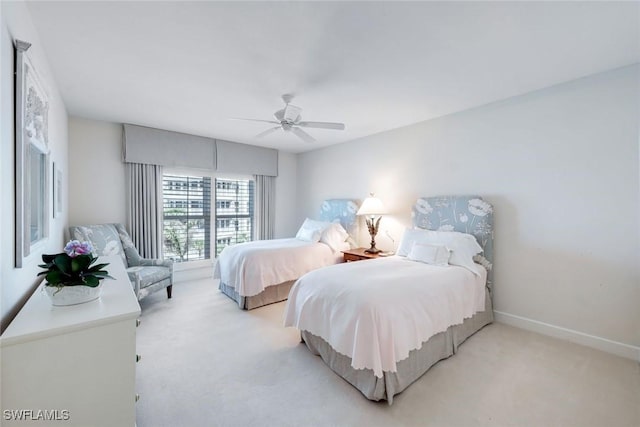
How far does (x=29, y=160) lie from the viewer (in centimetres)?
152

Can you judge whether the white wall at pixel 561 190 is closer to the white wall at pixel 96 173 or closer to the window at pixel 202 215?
the window at pixel 202 215

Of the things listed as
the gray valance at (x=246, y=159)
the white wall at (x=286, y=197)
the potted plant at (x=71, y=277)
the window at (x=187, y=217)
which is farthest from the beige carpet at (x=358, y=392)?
the white wall at (x=286, y=197)

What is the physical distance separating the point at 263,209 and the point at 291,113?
120 inches

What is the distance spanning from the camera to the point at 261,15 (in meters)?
1.68

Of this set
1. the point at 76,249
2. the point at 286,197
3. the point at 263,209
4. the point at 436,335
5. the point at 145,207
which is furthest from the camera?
the point at 286,197

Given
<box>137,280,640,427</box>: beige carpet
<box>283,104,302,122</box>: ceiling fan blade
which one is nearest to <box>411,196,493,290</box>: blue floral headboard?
<box>137,280,640,427</box>: beige carpet

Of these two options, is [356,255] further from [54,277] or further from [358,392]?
[54,277]

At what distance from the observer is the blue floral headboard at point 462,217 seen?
304 centimetres

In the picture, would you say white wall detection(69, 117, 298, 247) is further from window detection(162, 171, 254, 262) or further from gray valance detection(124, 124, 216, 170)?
window detection(162, 171, 254, 262)

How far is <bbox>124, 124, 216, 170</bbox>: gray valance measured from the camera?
13.1 feet

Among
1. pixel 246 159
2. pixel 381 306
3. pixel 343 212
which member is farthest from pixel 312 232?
pixel 381 306

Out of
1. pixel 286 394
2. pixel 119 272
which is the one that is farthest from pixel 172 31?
pixel 286 394

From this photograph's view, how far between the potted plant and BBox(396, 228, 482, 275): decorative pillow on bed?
2.96 metres

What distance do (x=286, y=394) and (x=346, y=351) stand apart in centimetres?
53
